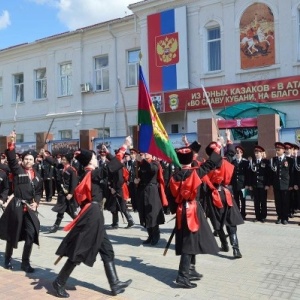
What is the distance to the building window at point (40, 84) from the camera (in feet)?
83.5

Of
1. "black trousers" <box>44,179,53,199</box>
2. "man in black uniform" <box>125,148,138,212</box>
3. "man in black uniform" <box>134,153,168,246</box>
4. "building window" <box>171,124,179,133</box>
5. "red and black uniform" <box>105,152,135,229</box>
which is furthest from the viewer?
"building window" <box>171,124,179,133</box>

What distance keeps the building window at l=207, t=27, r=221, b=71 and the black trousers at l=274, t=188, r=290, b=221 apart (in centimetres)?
933

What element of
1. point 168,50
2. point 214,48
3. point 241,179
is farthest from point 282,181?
point 168,50

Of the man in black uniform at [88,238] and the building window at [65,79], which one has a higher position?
the building window at [65,79]

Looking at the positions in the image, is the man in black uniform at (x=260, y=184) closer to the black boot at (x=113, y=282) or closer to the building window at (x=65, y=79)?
the black boot at (x=113, y=282)

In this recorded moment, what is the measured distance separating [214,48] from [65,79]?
31.4 ft

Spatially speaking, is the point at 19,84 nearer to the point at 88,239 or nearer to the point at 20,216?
the point at 20,216

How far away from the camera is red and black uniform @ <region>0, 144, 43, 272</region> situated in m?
6.28

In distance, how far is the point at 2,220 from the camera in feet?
21.4

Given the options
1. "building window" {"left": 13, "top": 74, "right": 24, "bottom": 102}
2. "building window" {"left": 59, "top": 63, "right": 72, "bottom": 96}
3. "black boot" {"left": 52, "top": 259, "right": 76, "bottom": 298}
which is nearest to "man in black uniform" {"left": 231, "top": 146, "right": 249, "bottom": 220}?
"black boot" {"left": 52, "top": 259, "right": 76, "bottom": 298}

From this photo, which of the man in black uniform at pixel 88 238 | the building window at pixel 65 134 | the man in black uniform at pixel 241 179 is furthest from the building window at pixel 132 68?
the man in black uniform at pixel 88 238

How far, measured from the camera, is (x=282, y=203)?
9.93 meters

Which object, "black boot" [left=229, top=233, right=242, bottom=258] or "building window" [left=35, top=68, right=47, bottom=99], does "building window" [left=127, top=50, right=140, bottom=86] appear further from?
"black boot" [left=229, top=233, right=242, bottom=258]

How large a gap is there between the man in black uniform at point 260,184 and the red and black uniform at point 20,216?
5660mm
